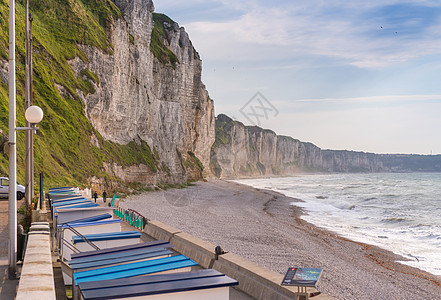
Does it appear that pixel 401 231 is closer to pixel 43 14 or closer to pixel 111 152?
pixel 111 152

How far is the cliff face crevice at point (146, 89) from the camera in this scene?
175 feet

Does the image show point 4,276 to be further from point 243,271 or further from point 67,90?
point 67,90

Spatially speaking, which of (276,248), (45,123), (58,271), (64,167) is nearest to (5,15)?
(45,123)

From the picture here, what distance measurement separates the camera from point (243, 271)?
8.45 meters

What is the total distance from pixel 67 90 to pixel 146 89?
25.1 metres

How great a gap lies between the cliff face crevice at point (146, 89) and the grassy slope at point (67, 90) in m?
1.52

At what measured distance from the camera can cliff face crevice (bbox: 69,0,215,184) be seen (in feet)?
175

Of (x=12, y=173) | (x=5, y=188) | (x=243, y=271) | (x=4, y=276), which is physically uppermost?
Result: (x=12, y=173)

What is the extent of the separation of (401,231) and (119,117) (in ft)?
122

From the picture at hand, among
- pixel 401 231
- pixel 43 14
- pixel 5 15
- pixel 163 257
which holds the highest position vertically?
pixel 43 14

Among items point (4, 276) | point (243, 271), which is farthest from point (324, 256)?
point (4, 276)

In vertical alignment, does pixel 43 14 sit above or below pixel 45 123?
above

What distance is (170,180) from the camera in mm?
70062

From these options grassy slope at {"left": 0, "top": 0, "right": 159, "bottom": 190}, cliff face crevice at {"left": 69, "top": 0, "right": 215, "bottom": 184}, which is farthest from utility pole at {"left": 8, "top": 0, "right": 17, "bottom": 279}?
cliff face crevice at {"left": 69, "top": 0, "right": 215, "bottom": 184}
